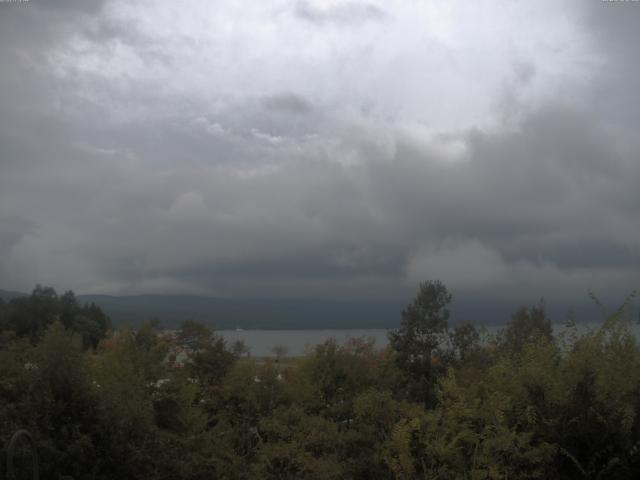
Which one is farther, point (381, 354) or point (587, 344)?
point (381, 354)

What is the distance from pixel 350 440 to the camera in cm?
936

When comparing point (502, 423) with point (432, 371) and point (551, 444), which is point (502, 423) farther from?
point (432, 371)

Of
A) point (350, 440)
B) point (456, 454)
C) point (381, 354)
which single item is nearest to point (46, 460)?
point (350, 440)

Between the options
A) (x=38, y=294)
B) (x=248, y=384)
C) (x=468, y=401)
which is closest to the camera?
(x=468, y=401)

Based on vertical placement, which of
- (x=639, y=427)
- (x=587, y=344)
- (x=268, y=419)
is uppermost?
(x=587, y=344)

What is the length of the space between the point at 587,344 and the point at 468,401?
1.73 meters

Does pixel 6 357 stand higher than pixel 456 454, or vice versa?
pixel 6 357

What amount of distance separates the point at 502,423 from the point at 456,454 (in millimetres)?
703

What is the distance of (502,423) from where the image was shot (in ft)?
27.0

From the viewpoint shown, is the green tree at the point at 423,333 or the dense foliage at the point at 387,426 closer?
the dense foliage at the point at 387,426

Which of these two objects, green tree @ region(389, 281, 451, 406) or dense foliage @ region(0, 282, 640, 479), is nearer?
dense foliage @ region(0, 282, 640, 479)

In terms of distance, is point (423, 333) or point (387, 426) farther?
point (423, 333)

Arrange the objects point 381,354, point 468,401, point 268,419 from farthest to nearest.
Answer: point 381,354 < point 268,419 < point 468,401

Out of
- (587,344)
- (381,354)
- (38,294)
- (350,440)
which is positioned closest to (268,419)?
(350,440)
